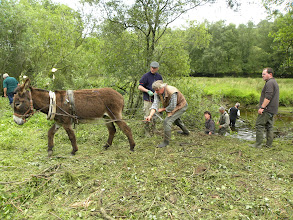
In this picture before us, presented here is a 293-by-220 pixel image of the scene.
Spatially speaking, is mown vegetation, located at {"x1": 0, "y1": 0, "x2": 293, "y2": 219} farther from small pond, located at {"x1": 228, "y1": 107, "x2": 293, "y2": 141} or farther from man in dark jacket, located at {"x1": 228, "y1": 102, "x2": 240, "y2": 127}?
small pond, located at {"x1": 228, "y1": 107, "x2": 293, "y2": 141}

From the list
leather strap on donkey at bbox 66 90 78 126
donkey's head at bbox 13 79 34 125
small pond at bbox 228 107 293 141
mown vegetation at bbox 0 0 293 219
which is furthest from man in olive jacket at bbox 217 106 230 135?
donkey's head at bbox 13 79 34 125

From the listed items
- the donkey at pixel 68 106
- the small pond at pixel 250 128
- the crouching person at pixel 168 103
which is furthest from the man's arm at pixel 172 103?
the small pond at pixel 250 128

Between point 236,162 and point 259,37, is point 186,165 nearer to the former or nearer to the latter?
point 236,162

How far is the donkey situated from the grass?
77cm

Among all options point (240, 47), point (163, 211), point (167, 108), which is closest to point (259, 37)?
point (240, 47)

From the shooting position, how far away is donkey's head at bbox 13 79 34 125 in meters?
4.73

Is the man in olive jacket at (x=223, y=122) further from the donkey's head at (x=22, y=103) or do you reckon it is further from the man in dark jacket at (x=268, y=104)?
the donkey's head at (x=22, y=103)

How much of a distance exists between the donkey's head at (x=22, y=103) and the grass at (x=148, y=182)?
106 cm

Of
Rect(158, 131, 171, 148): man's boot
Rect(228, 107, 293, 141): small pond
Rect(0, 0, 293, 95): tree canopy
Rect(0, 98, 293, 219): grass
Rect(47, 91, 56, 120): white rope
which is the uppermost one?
Rect(0, 0, 293, 95): tree canopy

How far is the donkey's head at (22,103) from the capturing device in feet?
15.5

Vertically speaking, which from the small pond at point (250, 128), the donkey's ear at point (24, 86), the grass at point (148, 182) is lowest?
the small pond at point (250, 128)

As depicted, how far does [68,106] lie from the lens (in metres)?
5.18

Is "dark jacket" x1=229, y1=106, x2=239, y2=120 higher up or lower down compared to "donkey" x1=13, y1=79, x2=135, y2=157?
lower down

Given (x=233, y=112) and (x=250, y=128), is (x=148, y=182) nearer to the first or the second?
(x=233, y=112)
